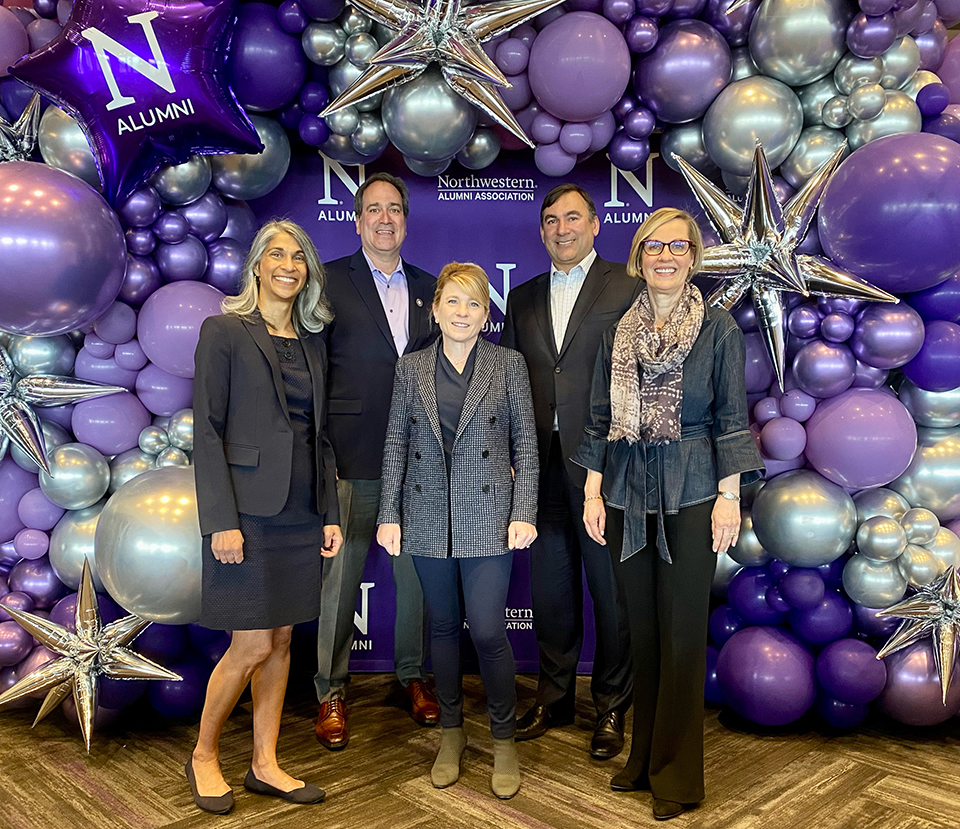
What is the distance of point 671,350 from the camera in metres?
2.40

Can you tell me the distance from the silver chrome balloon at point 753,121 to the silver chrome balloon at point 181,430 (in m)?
2.19

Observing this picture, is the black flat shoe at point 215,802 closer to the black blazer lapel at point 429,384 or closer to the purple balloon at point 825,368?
the black blazer lapel at point 429,384

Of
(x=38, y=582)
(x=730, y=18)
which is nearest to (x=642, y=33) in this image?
(x=730, y=18)

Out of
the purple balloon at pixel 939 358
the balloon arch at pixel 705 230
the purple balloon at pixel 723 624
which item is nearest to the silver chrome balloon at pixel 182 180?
the balloon arch at pixel 705 230

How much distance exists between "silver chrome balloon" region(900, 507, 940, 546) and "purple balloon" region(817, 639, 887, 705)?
0.43 meters

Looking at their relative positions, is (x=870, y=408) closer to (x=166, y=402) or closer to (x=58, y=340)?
(x=166, y=402)

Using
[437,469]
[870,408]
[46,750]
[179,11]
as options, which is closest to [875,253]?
[870,408]

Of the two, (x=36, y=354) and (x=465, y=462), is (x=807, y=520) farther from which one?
(x=36, y=354)

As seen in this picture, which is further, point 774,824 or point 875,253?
point 875,253

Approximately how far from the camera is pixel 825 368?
9.74 ft

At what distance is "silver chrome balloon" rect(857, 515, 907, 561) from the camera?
9.66 ft

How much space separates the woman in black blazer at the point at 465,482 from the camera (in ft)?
8.39

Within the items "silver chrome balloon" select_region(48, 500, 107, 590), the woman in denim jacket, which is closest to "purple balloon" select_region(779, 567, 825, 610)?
the woman in denim jacket

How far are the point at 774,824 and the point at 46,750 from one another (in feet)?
8.16
